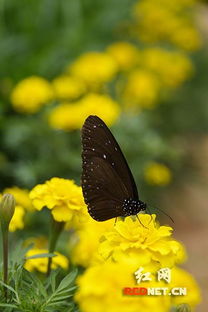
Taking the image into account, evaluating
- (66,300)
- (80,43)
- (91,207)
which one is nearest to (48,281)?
(66,300)

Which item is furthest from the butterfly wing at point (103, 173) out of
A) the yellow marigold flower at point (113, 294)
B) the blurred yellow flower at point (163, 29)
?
the blurred yellow flower at point (163, 29)

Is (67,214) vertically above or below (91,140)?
below

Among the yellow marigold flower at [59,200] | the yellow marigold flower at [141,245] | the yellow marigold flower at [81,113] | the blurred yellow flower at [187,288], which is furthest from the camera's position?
the yellow marigold flower at [81,113]

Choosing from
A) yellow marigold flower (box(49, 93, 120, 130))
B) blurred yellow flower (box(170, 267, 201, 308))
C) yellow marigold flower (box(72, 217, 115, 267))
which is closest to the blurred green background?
yellow marigold flower (box(49, 93, 120, 130))

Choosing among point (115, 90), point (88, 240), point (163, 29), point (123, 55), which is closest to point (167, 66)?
point (123, 55)

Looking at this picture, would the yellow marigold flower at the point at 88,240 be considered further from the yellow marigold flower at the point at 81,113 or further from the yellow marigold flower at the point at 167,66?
the yellow marigold flower at the point at 167,66

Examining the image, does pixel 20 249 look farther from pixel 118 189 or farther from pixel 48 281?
pixel 118 189

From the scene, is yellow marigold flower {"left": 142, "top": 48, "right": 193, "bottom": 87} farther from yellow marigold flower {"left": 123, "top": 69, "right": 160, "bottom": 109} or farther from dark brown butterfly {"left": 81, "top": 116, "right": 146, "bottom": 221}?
dark brown butterfly {"left": 81, "top": 116, "right": 146, "bottom": 221}
